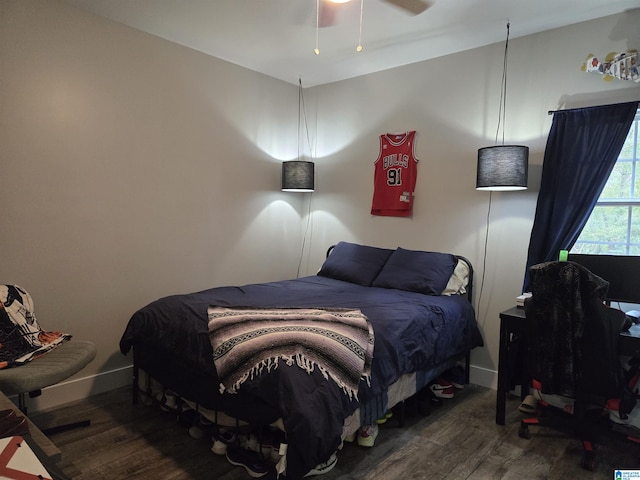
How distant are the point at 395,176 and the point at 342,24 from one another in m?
1.42

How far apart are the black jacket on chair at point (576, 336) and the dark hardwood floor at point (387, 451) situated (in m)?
0.36

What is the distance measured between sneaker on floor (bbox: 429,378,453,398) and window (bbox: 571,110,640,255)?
1.43 metres

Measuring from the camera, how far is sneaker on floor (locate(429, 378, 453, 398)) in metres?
3.02

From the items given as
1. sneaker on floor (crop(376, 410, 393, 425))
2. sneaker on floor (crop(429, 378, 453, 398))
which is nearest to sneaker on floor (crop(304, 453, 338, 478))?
sneaker on floor (crop(376, 410, 393, 425))

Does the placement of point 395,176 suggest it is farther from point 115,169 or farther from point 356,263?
point 115,169

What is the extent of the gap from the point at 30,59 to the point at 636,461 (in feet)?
14.4

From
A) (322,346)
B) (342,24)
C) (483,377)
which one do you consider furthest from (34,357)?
(483,377)

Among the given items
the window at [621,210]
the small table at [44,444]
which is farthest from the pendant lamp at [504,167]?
the small table at [44,444]

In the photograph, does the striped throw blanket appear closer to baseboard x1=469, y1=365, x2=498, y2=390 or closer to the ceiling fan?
baseboard x1=469, y1=365, x2=498, y2=390

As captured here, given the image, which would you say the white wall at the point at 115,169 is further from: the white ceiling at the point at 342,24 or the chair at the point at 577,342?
the chair at the point at 577,342

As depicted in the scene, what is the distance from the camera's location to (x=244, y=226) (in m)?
4.06

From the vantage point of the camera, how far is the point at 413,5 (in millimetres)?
2746

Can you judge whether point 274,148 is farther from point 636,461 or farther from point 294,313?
point 636,461

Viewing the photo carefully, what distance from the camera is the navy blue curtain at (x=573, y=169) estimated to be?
2.70 metres
